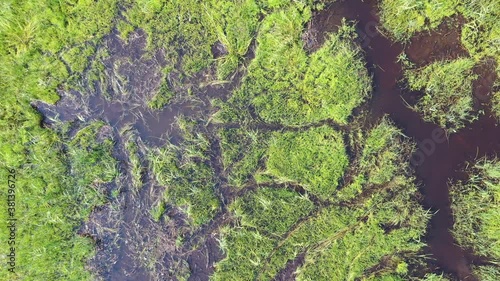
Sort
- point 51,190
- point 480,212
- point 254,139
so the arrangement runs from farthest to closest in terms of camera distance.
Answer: point 480,212, point 254,139, point 51,190

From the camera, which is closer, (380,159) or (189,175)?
(189,175)

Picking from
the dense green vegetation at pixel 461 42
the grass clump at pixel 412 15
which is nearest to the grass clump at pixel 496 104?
the dense green vegetation at pixel 461 42

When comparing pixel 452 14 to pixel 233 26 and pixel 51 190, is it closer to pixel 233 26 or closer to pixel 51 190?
pixel 233 26

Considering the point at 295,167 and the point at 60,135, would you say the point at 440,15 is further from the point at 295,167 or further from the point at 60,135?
the point at 60,135

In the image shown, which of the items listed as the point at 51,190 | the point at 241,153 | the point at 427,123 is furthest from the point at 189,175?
the point at 427,123

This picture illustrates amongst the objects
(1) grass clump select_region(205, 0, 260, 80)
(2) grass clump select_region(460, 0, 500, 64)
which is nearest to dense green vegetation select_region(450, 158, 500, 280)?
(2) grass clump select_region(460, 0, 500, 64)

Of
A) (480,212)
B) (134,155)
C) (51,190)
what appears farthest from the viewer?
(480,212)
